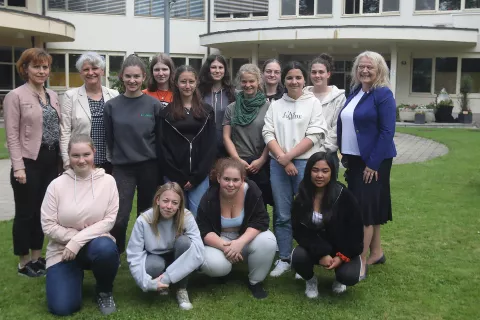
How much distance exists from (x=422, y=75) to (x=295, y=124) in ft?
74.5

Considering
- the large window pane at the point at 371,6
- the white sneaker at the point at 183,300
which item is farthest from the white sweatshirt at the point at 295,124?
the large window pane at the point at 371,6

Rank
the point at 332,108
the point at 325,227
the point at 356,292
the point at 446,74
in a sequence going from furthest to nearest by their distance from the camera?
1. the point at 446,74
2. the point at 332,108
3. the point at 356,292
4. the point at 325,227

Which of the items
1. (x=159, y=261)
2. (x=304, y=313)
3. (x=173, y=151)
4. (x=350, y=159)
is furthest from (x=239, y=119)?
(x=304, y=313)

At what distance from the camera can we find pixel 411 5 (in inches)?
961

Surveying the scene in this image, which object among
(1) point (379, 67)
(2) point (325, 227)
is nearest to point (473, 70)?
(1) point (379, 67)

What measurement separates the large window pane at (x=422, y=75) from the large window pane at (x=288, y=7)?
6.45 meters

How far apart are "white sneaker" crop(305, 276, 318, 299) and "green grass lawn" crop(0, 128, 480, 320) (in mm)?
51

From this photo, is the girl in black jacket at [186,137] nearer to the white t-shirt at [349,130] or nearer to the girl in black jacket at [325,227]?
the girl in black jacket at [325,227]

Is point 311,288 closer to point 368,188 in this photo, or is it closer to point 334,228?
point 334,228

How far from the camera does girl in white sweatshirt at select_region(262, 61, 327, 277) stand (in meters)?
4.79

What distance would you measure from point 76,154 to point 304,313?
2172 mm

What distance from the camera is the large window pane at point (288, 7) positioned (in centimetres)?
2630

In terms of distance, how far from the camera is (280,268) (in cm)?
496

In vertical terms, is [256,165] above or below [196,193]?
above
